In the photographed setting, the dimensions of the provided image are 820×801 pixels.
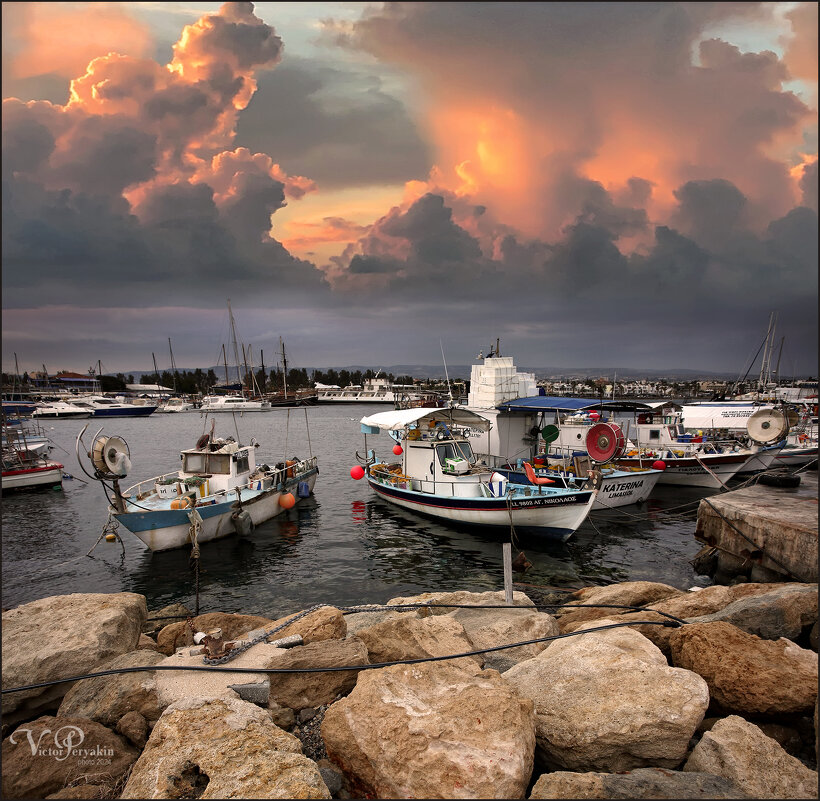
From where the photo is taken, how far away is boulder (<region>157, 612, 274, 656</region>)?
8203 millimetres

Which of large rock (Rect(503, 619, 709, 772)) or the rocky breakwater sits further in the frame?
large rock (Rect(503, 619, 709, 772))

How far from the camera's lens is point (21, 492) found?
31750mm

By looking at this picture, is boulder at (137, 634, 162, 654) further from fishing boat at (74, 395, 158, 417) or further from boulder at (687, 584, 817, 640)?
fishing boat at (74, 395, 158, 417)

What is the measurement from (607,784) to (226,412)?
110 metres

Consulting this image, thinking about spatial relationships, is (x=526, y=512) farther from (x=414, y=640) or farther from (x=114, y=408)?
(x=114, y=408)

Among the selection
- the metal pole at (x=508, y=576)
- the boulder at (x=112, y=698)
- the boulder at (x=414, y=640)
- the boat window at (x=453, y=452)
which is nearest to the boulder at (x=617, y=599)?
the metal pole at (x=508, y=576)

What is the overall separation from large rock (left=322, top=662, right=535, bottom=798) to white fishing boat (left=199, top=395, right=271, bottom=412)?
10268cm

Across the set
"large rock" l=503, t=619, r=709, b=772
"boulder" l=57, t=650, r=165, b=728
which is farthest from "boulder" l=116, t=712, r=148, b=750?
"large rock" l=503, t=619, r=709, b=772

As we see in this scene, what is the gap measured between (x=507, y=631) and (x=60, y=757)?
21.0ft

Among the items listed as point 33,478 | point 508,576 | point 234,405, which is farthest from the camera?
point 234,405

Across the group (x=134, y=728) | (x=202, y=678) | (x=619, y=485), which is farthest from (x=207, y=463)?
(x=619, y=485)

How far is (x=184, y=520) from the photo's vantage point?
59.5 ft

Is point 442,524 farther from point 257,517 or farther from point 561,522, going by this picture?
point 257,517

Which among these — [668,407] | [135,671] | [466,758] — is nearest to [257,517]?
[135,671]
